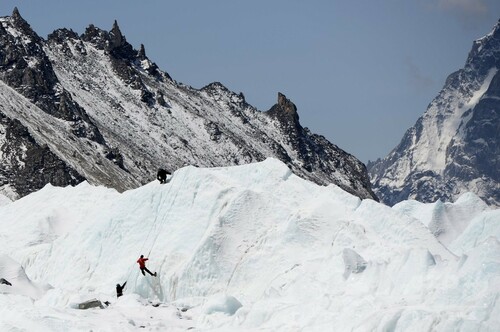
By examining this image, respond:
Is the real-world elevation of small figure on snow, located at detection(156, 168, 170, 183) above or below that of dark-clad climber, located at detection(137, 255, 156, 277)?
above

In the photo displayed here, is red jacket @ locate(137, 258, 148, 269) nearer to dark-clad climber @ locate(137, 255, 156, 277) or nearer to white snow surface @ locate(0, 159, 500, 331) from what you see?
dark-clad climber @ locate(137, 255, 156, 277)

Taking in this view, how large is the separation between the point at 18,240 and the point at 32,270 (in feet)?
17.4

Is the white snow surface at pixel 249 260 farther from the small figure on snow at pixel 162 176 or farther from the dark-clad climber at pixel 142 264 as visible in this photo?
the dark-clad climber at pixel 142 264

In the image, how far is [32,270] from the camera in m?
51.3

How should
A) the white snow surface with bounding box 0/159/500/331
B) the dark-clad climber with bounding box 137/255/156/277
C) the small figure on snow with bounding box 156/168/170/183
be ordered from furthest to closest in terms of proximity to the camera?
1. the small figure on snow with bounding box 156/168/170/183
2. the dark-clad climber with bounding box 137/255/156/277
3. the white snow surface with bounding box 0/159/500/331

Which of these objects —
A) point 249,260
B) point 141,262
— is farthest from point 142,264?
point 249,260

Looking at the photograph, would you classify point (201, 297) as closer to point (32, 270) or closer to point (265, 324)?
point (265, 324)

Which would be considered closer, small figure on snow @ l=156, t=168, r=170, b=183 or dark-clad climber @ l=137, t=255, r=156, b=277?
dark-clad climber @ l=137, t=255, r=156, b=277

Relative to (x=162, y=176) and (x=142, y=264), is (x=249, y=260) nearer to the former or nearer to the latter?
(x=142, y=264)

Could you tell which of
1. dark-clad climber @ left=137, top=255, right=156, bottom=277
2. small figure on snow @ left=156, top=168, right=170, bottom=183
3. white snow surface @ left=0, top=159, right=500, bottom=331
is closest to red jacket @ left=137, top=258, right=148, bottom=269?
dark-clad climber @ left=137, top=255, right=156, bottom=277

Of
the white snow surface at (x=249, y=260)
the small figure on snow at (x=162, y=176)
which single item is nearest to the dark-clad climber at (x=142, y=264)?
the white snow surface at (x=249, y=260)

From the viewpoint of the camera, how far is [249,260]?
143 ft

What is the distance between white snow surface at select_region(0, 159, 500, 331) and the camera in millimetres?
32719

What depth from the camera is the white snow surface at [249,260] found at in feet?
107
